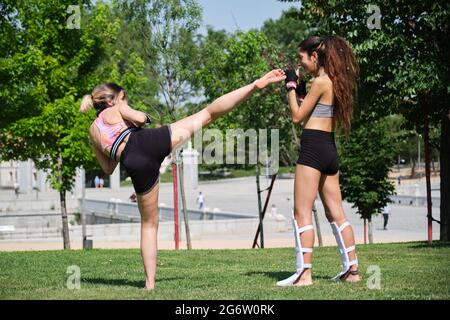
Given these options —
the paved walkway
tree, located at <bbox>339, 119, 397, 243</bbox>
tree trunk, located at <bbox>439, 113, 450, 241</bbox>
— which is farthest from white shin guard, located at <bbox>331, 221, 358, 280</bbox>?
tree, located at <bbox>339, 119, 397, 243</bbox>

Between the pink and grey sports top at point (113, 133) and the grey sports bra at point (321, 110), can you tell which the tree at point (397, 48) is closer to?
the grey sports bra at point (321, 110)

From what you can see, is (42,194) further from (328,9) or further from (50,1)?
(328,9)

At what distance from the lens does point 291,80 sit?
22.5 ft

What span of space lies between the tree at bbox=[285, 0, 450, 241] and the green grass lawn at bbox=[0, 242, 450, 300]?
3.48m

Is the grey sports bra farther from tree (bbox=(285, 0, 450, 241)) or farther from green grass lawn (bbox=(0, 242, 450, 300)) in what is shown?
tree (bbox=(285, 0, 450, 241))

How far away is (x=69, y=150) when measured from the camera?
19297 millimetres

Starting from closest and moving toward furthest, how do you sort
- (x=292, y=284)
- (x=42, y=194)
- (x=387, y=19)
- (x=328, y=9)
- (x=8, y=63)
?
(x=292, y=284)
(x=387, y=19)
(x=328, y=9)
(x=8, y=63)
(x=42, y=194)

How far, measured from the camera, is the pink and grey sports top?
664cm

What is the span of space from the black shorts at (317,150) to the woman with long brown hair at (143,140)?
0.60 m

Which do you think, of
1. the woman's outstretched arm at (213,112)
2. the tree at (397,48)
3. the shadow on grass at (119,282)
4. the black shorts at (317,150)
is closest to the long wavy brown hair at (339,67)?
the black shorts at (317,150)

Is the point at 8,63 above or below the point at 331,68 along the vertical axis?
above

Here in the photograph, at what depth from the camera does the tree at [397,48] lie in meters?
13.1
